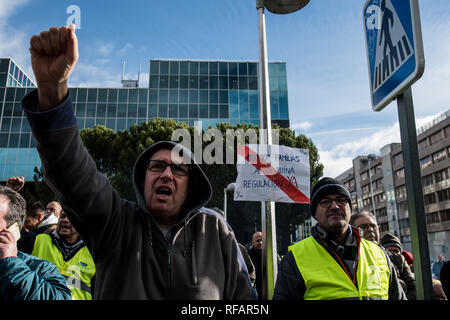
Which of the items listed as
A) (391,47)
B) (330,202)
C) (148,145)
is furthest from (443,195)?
(391,47)

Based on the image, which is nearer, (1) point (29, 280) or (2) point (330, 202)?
(1) point (29, 280)

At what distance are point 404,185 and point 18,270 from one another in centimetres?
6601

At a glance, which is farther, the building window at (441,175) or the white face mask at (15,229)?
the building window at (441,175)

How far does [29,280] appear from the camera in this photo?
1.84 meters

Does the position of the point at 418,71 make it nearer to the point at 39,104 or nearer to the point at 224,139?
the point at 39,104

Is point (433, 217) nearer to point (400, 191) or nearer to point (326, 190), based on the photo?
point (400, 191)

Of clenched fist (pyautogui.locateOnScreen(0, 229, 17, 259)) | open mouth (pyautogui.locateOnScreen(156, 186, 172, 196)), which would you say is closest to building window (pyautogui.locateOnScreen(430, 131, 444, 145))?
open mouth (pyautogui.locateOnScreen(156, 186, 172, 196))

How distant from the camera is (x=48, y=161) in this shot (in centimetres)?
128

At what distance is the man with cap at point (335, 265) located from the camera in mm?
2467

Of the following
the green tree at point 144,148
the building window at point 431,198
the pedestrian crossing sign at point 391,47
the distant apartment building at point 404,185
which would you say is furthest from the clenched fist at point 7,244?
the building window at point 431,198

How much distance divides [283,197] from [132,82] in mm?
41936

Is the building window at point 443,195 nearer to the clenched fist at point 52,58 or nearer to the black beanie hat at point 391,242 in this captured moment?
the black beanie hat at point 391,242

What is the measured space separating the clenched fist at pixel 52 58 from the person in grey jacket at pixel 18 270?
98 centimetres
